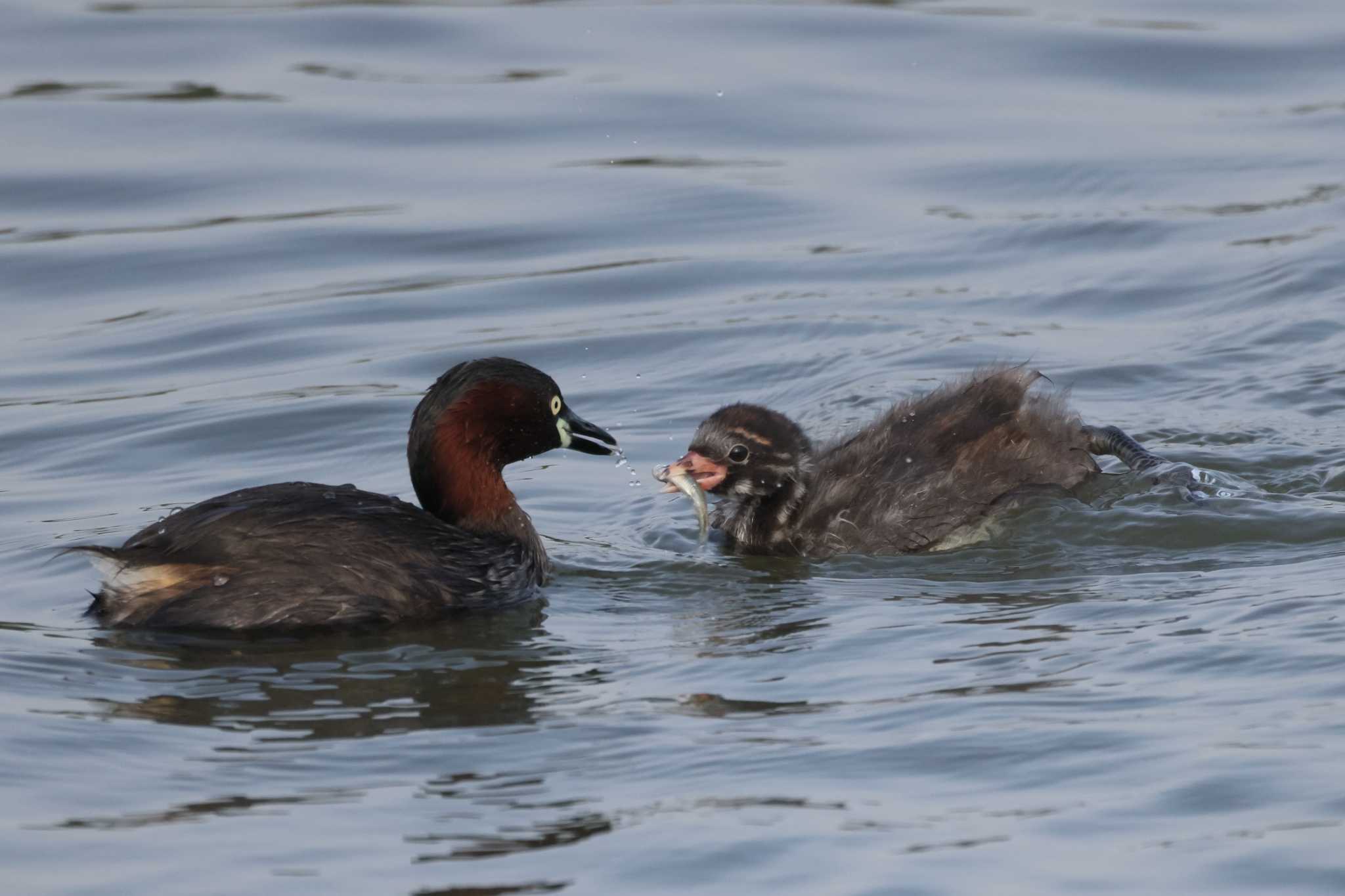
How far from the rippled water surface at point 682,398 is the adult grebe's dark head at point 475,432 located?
0.55 metres

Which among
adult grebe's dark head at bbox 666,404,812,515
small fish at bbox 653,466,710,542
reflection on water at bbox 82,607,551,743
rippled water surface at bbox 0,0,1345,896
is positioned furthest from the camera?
adult grebe's dark head at bbox 666,404,812,515

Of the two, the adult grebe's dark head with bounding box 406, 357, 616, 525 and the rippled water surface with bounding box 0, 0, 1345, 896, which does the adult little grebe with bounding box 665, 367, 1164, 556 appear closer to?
the rippled water surface with bounding box 0, 0, 1345, 896

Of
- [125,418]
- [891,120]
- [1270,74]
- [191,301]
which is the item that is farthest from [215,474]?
[1270,74]

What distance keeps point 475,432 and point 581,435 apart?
0.62 meters

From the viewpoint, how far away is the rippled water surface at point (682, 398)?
6480mm

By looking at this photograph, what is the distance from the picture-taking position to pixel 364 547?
336 inches

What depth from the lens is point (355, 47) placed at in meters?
Answer: 19.9

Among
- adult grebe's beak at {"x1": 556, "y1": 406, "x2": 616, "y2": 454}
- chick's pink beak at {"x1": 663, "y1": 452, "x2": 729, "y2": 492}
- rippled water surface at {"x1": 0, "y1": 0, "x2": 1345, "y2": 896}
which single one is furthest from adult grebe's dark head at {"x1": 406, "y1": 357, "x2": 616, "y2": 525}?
chick's pink beak at {"x1": 663, "y1": 452, "x2": 729, "y2": 492}

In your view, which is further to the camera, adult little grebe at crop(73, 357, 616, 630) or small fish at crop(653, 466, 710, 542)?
small fish at crop(653, 466, 710, 542)

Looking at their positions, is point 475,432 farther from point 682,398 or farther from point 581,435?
point 682,398

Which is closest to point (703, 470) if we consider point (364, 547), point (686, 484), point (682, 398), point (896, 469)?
point (686, 484)

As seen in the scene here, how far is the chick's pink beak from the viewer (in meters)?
10.0

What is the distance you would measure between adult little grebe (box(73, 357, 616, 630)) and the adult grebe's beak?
0.23 meters

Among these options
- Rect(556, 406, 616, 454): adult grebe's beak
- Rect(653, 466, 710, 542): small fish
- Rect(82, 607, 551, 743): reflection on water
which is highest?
Rect(556, 406, 616, 454): adult grebe's beak
